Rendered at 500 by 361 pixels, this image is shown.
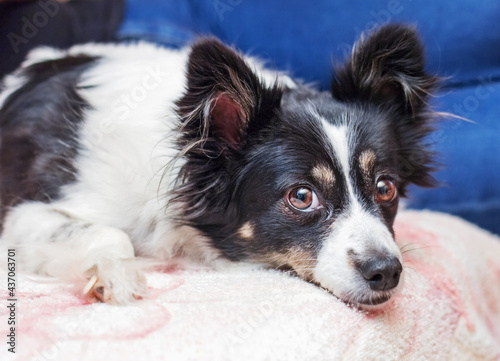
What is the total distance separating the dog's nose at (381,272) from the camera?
67.5 inches

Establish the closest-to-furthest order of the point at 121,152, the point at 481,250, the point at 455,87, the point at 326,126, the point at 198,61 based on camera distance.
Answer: the point at 198,61, the point at 326,126, the point at 121,152, the point at 481,250, the point at 455,87

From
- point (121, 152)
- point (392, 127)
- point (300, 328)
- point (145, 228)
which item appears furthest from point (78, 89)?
point (300, 328)

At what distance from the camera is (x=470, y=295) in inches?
91.1

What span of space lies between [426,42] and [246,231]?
6.28 feet

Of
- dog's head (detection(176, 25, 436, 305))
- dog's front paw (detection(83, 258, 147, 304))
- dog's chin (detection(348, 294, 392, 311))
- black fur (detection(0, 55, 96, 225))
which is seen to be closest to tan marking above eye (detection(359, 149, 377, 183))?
dog's head (detection(176, 25, 436, 305))

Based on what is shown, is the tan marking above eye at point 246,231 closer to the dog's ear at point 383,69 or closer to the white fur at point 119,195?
the white fur at point 119,195

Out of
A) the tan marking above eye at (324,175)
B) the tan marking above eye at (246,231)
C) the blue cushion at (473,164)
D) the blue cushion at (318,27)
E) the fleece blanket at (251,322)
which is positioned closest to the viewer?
the fleece blanket at (251,322)

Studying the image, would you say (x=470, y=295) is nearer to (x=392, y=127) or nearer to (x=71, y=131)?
(x=392, y=127)

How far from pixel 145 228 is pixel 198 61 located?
77 cm

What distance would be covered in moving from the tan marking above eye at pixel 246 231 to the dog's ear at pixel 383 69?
67cm

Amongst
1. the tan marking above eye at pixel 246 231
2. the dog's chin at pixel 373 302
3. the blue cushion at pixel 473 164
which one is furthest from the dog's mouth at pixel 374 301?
the blue cushion at pixel 473 164

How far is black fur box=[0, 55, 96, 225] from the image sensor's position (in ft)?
7.47

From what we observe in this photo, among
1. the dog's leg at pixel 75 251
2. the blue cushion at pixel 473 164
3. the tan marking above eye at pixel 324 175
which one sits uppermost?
the blue cushion at pixel 473 164

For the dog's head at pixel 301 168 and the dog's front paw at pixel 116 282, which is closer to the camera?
the dog's front paw at pixel 116 282
